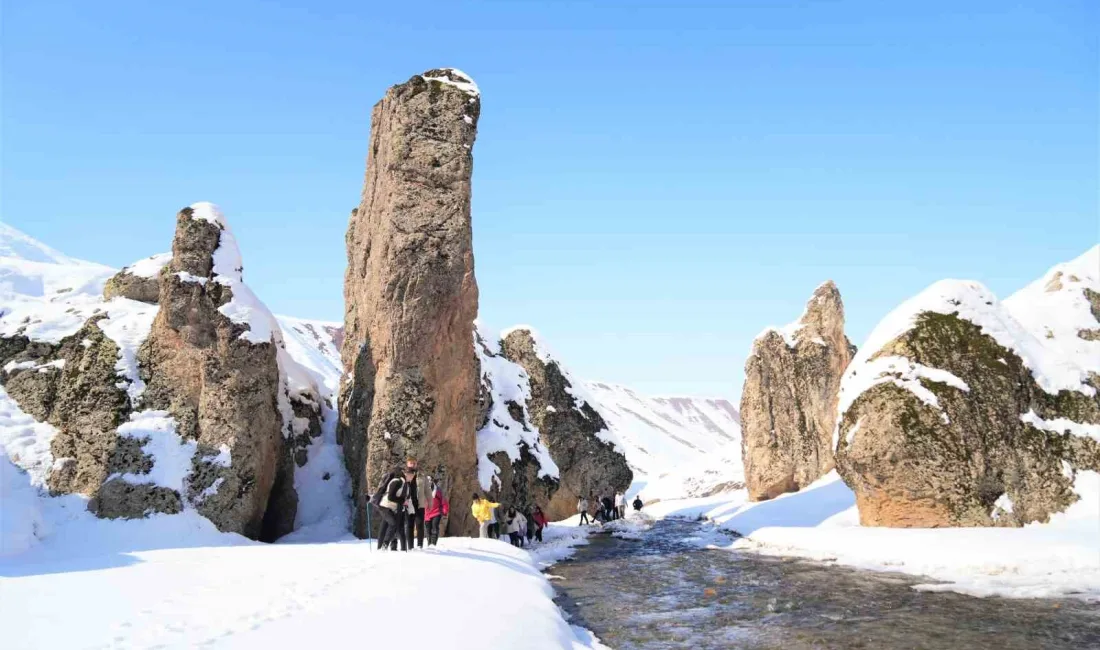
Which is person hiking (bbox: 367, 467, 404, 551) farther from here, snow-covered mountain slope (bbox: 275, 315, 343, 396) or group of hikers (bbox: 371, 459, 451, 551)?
snow-covered mountain slope (bbox: 275, 315, 343, 396)

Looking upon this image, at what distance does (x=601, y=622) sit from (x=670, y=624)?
1.34 meters

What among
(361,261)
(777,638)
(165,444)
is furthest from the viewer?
(361,261)

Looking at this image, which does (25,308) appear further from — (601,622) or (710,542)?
(710,542)

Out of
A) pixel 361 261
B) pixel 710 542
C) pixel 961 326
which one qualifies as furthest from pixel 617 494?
pixel 961 326

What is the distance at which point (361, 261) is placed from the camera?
32969 millimetres

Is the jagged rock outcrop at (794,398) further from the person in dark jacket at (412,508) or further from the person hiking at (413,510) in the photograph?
the person in dark jacket at (412,508)

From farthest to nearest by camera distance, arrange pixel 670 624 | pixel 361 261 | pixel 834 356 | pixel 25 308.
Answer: pixel 834 356 → pixel 361 261 → pixel 25 308 → pixel 670 624

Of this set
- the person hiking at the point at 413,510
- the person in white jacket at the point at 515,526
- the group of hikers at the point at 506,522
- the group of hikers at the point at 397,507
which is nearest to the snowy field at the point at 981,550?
the person in white jacket at the point at 515,526

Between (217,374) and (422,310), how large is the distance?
7.24 meters

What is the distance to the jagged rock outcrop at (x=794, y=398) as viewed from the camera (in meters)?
45.8

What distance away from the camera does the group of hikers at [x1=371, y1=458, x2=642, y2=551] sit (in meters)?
17.2

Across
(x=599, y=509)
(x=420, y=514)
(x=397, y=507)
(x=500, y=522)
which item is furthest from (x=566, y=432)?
(x=397, y=507)

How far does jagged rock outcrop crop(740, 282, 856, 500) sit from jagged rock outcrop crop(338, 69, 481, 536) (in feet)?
80.8

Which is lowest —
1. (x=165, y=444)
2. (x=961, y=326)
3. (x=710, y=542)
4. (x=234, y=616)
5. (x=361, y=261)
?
(x=710, y=542)
